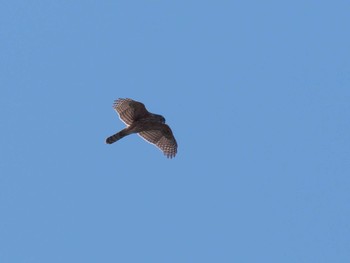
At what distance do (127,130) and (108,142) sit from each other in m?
0.81

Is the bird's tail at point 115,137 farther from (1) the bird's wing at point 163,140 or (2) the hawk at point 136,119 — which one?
(1) the bird's wing at point 163,140

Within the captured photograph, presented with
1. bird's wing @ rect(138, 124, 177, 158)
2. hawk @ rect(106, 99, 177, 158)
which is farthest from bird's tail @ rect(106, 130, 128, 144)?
bird's wing @ rect(138, 124, 177, 158)

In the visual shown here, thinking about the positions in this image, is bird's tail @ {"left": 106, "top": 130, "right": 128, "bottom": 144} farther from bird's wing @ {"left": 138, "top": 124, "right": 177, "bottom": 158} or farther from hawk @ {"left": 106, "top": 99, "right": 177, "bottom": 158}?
bird's wing @ {"left": 138, "top": 124, "right": 177, "bottom": 158}

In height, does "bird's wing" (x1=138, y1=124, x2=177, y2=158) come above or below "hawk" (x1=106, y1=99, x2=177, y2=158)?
above

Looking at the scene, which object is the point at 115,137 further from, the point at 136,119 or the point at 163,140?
the point at 163,140

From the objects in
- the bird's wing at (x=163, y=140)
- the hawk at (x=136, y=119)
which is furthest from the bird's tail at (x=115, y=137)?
the bird's wing at (x=163, y=140)

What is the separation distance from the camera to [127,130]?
35.5m

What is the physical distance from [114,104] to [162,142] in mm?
2620

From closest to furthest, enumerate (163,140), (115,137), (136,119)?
(115,137)
(136,119)
(163,140)

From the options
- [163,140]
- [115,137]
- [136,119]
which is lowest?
[115,137]

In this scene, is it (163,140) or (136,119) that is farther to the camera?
(163,140)

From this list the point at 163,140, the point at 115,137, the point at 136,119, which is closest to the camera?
the point at 115,137

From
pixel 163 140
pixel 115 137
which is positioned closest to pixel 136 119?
pixel 115 137

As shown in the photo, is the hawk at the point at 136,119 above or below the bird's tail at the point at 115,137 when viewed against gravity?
above
